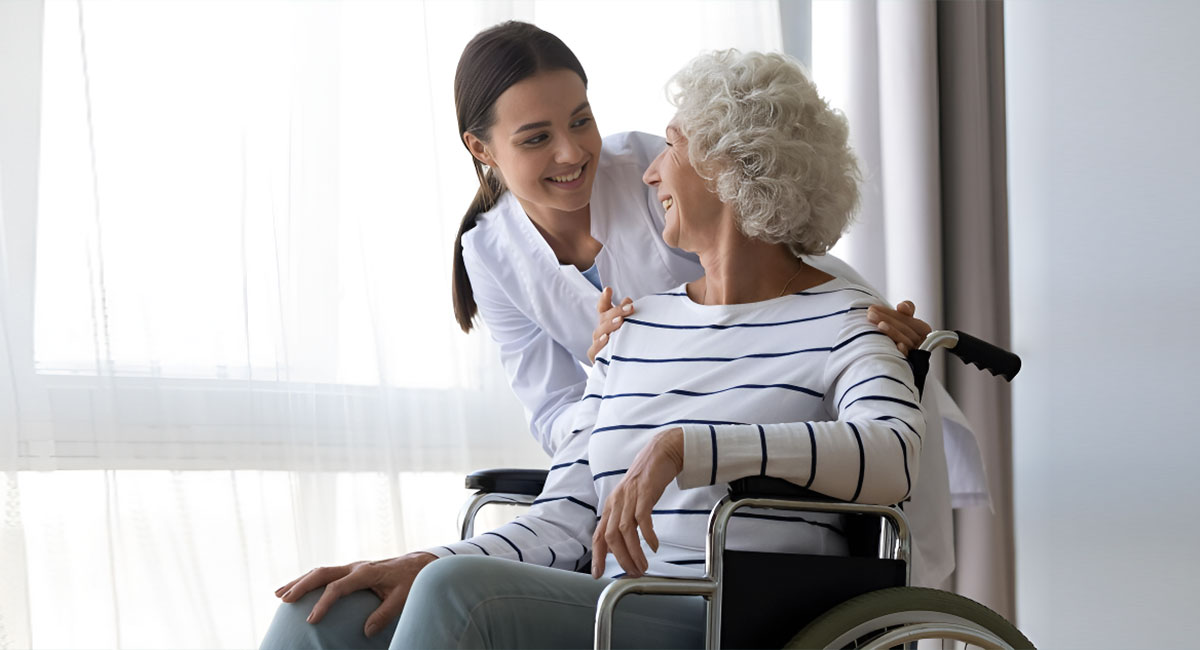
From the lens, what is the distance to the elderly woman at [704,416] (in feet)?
3.84

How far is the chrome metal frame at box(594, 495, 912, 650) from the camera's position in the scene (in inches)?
42.0

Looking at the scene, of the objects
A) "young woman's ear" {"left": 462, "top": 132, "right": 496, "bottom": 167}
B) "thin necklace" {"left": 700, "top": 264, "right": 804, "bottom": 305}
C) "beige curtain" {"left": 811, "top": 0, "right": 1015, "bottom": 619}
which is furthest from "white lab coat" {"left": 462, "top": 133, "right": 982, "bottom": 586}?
"beige curtain" {"left": 811, "top": 0, "right": 1015, "bottom": 619}

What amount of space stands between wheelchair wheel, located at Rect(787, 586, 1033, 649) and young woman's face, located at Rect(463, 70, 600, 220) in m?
0.93

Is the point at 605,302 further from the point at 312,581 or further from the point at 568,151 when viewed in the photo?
the point at 312,581

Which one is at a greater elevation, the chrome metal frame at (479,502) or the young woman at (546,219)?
the young woman at (546,219)

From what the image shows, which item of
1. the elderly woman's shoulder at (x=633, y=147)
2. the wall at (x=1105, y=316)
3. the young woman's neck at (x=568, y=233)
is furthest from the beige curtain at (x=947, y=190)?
the young woman's neck at (x=568, y=233)

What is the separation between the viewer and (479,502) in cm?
166

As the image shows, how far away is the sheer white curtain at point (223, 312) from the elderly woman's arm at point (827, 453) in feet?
4.02

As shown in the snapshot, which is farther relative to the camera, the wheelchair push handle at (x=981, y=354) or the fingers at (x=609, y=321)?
the fingers at (x=609, y=321)

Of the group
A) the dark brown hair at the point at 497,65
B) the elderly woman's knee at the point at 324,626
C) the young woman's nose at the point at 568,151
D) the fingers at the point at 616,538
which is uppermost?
the dark brown hair at the point at 497,65

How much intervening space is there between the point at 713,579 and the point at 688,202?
1.87 ft

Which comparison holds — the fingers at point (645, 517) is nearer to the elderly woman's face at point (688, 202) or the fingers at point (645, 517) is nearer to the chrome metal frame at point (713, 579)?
the chrome metal frame at point (713, 579)

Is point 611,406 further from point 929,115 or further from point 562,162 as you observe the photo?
point 929,115

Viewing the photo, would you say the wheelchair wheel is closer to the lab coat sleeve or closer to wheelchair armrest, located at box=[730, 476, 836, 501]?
wheelchair armrest, located at box=[730, 476, 836, 501]
